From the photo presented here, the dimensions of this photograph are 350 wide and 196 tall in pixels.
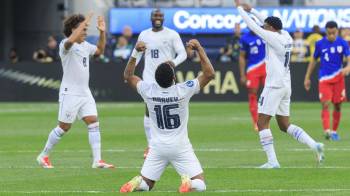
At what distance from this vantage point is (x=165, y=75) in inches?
556

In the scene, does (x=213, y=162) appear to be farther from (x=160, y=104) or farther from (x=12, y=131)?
(x=12, y=131)

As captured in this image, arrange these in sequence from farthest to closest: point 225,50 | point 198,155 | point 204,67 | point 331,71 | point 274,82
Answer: point 225,50 < point 331,71 < point 198,155 < point 274,82 < point 204,67

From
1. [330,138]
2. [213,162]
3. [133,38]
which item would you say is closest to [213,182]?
[213,162]

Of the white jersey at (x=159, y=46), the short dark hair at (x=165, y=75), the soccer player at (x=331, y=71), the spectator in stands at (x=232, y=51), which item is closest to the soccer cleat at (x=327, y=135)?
the soccer player at (x=331, y=71)

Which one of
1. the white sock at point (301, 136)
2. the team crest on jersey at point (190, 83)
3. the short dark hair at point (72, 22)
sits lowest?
the white sock at point (301, 136)

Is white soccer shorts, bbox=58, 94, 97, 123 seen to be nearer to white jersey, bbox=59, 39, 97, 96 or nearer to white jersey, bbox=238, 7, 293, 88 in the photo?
white jersey, bbox=59, 39, 97, 96

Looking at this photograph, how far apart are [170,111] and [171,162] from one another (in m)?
0.63

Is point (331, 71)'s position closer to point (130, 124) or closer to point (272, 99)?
point (130, 124)

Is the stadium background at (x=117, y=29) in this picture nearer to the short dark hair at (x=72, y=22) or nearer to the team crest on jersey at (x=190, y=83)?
the short dark hair at (x=72, y=22)

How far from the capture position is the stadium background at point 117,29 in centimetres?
3819

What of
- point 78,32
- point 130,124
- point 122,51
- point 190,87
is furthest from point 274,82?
point 122,51

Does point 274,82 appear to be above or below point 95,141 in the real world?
above

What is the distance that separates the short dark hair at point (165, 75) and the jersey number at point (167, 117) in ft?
0.96

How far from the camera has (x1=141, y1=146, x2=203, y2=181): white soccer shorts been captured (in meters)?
14.3
